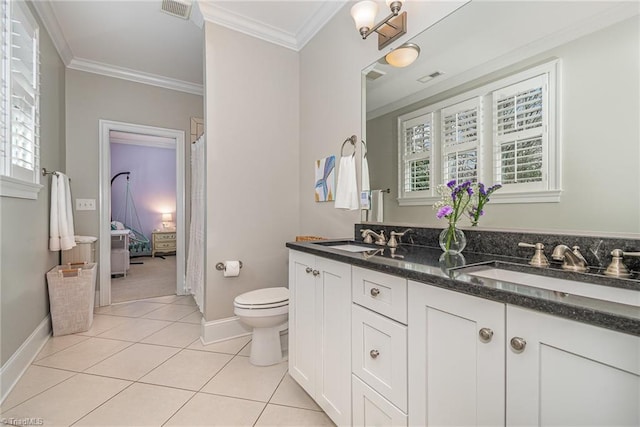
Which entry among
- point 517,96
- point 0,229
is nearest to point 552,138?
point 517,96

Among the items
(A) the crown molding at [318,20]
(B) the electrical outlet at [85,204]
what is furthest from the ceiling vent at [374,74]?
(B) the electrical outlet at [85,204]

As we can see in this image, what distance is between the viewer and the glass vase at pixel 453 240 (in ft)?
3.99

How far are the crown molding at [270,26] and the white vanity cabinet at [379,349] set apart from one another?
2.11m

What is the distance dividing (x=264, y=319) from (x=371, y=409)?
0.97 meters

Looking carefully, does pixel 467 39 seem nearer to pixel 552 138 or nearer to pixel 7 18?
pixel 552 138

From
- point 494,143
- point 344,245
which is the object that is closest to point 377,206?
point 344,245

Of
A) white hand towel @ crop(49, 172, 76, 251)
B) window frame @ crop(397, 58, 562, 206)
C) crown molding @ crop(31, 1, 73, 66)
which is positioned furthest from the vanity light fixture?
white hand towel @ crop(49, 172, 76, 251)

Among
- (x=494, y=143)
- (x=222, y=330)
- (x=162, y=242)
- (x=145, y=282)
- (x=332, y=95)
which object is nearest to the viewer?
(x=494, y=143)

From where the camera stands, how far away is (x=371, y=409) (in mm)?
1116

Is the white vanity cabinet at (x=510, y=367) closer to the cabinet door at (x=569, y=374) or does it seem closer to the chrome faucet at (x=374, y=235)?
the cabinet door at (x=569, y=374)

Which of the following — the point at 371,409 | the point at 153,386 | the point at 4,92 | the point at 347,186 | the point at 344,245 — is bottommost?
the point at 153,386

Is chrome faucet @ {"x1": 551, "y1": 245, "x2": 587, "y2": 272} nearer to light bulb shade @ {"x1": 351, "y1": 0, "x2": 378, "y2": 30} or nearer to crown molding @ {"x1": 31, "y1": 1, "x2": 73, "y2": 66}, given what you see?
light bulb shade @ {"x1": 351, "y1": 0, "x2": 378, "y2": 30}

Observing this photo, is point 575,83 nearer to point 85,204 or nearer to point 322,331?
point 322,331

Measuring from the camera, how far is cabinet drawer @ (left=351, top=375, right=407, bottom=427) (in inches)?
39.9
